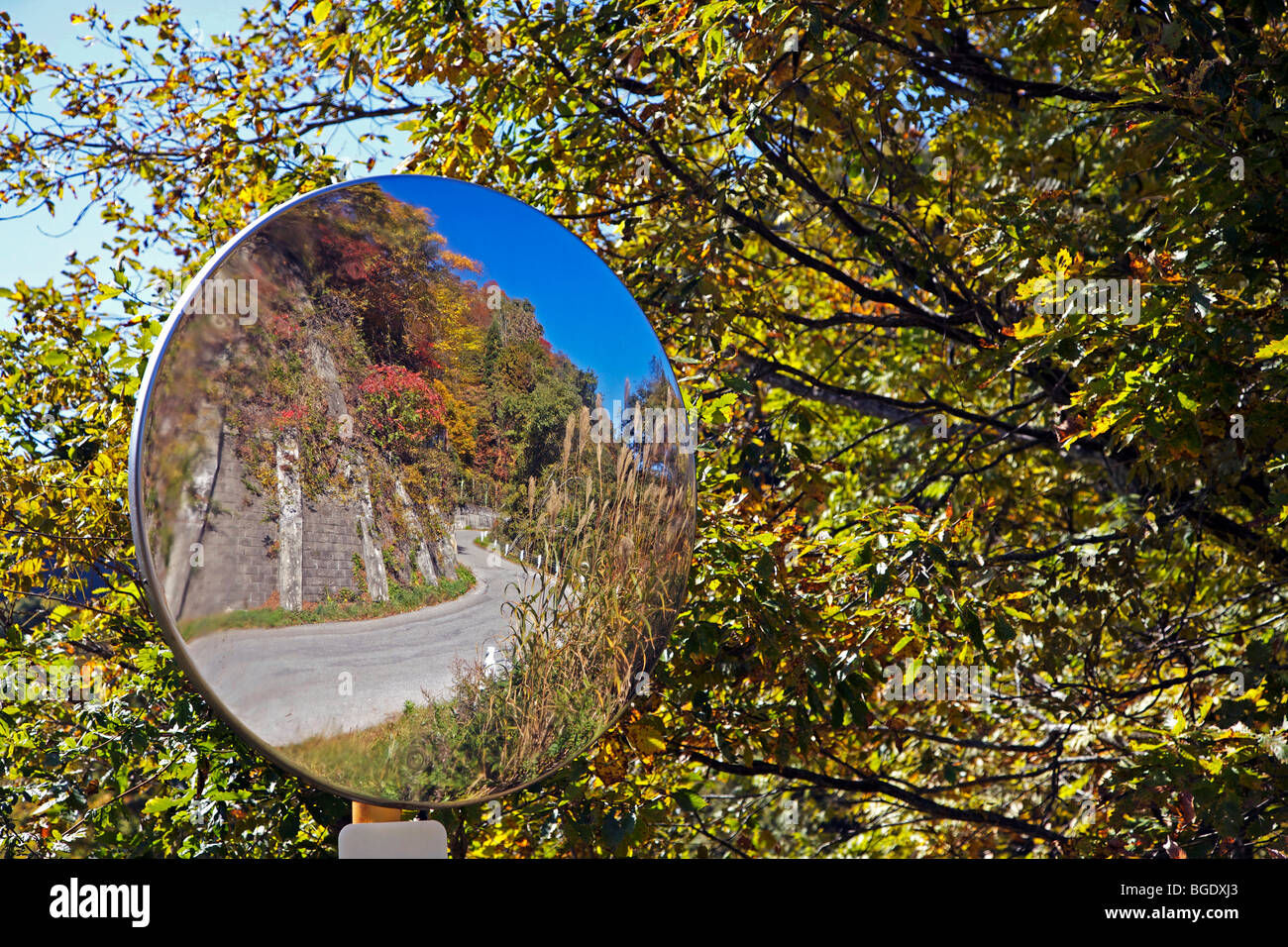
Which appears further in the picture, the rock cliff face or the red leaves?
the red leaves

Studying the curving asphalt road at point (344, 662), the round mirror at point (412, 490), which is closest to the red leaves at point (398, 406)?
the round mirror at point (412, 490)

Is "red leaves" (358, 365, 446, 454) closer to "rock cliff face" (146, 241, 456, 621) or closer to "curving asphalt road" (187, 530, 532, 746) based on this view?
"rock cliff face" (146, 241, 456, 621)

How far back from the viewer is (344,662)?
1.62m

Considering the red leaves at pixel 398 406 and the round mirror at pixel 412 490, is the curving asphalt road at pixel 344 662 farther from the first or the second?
the red leaves at pixel 398 406

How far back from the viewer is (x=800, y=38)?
3.81 meters

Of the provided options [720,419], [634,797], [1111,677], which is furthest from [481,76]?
[1111,677]

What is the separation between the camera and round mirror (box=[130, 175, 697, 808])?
153 cm

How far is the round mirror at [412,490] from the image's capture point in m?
1.53

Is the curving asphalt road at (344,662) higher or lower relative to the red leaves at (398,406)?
lower

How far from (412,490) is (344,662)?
34cm

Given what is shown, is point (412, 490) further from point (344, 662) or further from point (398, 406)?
point (344, 662)

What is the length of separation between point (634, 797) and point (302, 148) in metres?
3.91

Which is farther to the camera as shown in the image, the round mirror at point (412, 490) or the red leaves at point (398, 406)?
the red leaves at point (398, 406)

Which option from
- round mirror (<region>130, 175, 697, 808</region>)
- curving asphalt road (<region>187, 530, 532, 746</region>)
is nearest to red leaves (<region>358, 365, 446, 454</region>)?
round mirror (<region>130, 175, 697, 808</region>)
